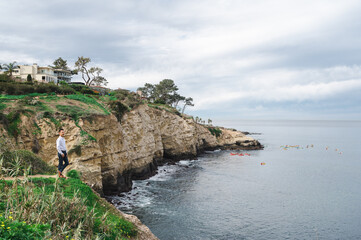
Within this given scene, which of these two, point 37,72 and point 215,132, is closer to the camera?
point 37,72

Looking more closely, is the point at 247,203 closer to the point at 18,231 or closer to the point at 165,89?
the point at 18,231

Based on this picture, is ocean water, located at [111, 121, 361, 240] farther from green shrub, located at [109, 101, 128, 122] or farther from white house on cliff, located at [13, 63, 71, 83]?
white house on cliff, located at [13, 63, 71, 83]

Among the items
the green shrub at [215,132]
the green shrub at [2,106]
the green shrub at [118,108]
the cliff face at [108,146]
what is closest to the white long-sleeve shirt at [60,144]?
the cliff face at [108,146]

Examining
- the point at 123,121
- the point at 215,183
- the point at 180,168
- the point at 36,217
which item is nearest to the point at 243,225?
the point at 215,183

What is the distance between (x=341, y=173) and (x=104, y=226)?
45.9 metres

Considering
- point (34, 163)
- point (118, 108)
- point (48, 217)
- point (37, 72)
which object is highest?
point (37, 72)

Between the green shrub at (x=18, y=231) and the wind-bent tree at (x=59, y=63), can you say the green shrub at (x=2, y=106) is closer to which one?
the green shrub at (x=18, y=231)

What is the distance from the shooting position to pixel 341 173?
44.0 meters

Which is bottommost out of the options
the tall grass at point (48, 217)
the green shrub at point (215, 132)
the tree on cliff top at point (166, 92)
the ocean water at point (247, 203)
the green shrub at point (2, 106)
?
the ocean water at point (247, 203)

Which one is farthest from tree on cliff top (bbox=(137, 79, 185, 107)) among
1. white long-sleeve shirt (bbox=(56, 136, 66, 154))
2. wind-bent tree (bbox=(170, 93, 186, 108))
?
white long-sleeve shirt (bbox=(56, 136, 66, 154))

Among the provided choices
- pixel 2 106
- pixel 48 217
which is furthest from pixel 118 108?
pixel 48 217

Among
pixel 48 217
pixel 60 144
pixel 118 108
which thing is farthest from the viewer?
pixel 118 108

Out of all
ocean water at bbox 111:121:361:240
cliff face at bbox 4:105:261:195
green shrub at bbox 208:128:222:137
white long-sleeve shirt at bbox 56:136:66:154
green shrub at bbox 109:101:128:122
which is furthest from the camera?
green shrub at bbox 208:128:222:137

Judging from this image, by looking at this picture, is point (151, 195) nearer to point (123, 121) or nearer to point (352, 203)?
point (123, 121)
